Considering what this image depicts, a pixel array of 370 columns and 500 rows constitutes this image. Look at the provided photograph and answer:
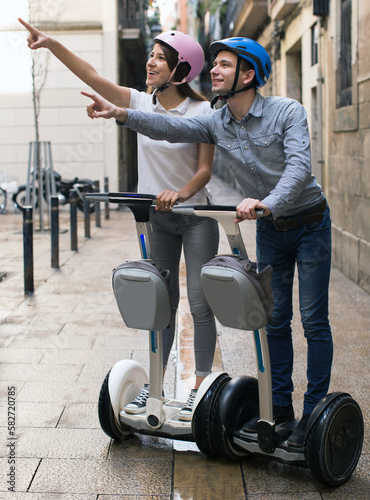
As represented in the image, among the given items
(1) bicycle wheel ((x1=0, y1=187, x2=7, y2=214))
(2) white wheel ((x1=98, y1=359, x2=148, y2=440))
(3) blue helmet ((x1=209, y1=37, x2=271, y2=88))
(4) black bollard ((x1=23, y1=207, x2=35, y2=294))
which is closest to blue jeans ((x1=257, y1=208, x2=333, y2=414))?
(3) blue helmet ((x1=209, y1=37, x2=271, y2=88))

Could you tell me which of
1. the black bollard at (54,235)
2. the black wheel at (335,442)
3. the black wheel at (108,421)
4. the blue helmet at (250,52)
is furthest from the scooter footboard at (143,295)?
the black bollard at (54,235)

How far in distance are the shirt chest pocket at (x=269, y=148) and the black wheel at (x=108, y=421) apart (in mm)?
1352

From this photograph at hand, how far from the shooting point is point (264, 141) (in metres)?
3.04

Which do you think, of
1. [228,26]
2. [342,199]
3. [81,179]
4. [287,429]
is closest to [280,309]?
[287,429]

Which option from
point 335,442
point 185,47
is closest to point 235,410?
point 335,442

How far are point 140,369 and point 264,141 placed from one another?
4.50 ft

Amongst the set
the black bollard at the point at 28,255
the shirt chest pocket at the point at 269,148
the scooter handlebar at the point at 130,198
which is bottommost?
the black bollard at the point at 28,255

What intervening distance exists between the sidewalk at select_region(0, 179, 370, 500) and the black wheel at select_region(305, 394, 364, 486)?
8 cm

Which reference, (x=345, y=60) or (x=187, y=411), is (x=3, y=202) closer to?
(x=345, y=60)

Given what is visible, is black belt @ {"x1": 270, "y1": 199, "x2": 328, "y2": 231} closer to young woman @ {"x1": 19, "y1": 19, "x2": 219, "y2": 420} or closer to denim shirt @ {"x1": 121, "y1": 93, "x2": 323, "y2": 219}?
denim shirt @ {"x1": 121, "y1": 93, "x2": 323, "y2": 219}

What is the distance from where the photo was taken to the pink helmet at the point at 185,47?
134 inches

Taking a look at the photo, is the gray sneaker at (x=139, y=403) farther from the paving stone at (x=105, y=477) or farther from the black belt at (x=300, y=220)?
the black belt at (x=300, y=220)

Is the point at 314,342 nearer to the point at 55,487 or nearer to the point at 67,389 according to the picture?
the point at 55,487

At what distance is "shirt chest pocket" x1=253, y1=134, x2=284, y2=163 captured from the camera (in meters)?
3.03
